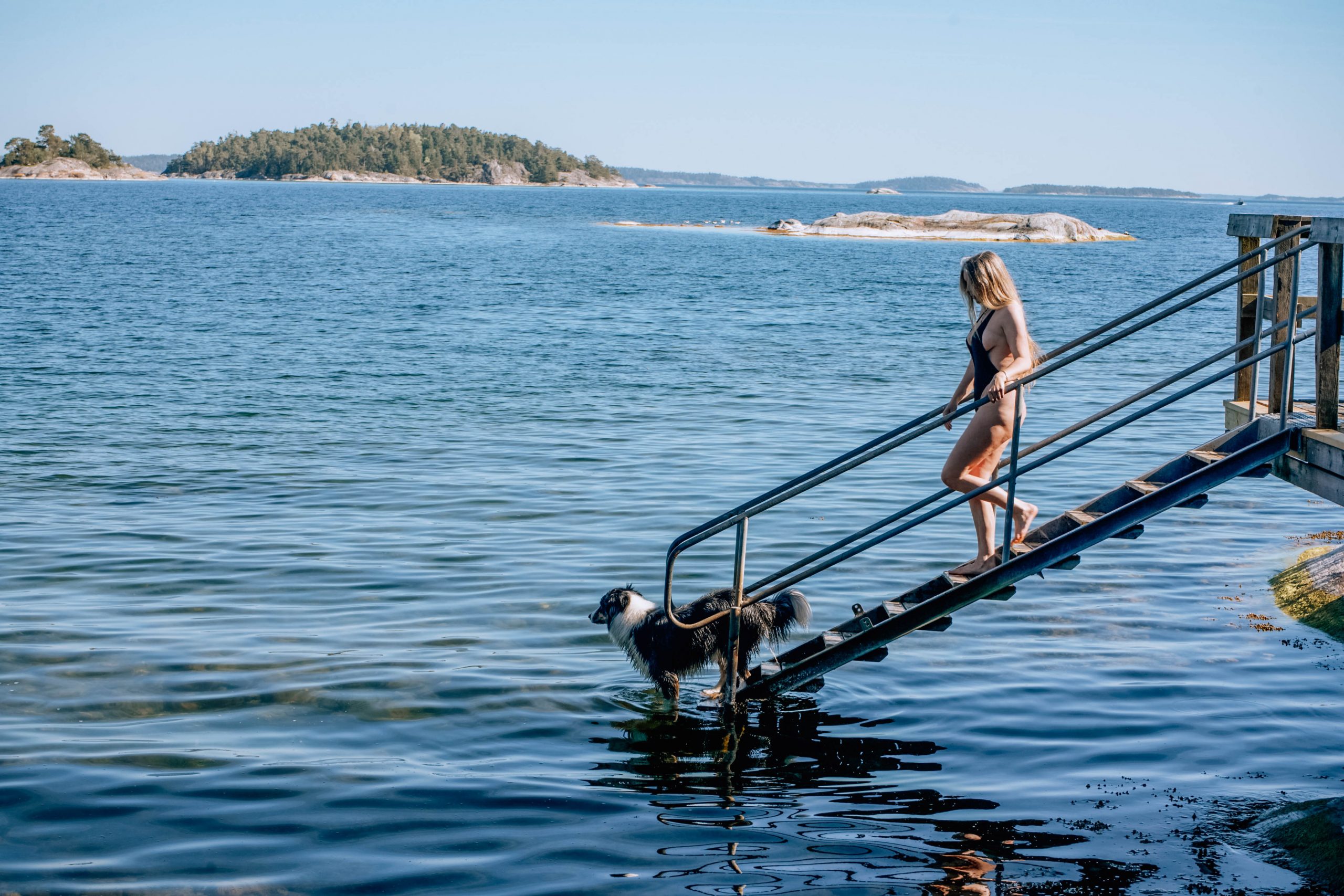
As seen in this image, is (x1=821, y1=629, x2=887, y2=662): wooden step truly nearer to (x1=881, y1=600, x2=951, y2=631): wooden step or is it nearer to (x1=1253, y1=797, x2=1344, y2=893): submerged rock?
(x1=881, y1=600, x2=951, y2=631): wooden step

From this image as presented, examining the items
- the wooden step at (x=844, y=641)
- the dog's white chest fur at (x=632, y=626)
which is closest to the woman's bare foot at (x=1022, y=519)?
the wooden step at (x=844, y=641)

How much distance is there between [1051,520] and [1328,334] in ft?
6.31

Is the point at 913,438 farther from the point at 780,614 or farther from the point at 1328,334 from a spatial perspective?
the point at 1328,334

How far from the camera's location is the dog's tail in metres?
7.48

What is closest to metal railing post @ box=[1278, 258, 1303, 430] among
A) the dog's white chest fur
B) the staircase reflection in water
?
the staircase reflection in water

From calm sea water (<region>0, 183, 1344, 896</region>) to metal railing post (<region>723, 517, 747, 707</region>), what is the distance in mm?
298

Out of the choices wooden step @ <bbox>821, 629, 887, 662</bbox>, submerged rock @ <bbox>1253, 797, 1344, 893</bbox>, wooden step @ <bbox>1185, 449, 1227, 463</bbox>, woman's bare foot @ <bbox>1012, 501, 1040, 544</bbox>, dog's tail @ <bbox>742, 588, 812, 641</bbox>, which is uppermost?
wooden step @ <bbox>1185, 449, 1227, 463</bbox>

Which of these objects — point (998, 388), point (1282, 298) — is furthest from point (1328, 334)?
point (998, 388)

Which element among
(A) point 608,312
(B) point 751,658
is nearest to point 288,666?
(B) point 751,658

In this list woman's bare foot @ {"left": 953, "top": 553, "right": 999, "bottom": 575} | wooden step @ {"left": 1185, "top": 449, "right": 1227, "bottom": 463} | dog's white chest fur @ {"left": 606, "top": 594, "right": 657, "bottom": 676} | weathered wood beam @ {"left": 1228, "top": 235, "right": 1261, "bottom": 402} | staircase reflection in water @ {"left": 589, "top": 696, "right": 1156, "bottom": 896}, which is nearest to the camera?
staircase reflection in water @ {"left": 589, "top": 696, "right": 1156, "bottom": 896}

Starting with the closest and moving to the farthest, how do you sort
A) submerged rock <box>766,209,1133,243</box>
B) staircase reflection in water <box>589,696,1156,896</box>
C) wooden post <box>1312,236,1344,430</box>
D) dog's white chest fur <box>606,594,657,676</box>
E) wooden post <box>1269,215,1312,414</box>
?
staircase reflection in water <box>589,696,1156,896</box> < wooden post <box>1312,236,1344,430</box> < wooden post <box>1269,215,1312,414</box> < dog's white chest fur <box>606,594,657,676</box> < submerged rock <box>766,209,1133,243</box>

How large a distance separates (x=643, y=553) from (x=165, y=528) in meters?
5.33

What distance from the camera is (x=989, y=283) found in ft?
22.5

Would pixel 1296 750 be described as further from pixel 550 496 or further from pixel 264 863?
pixel 550 496
